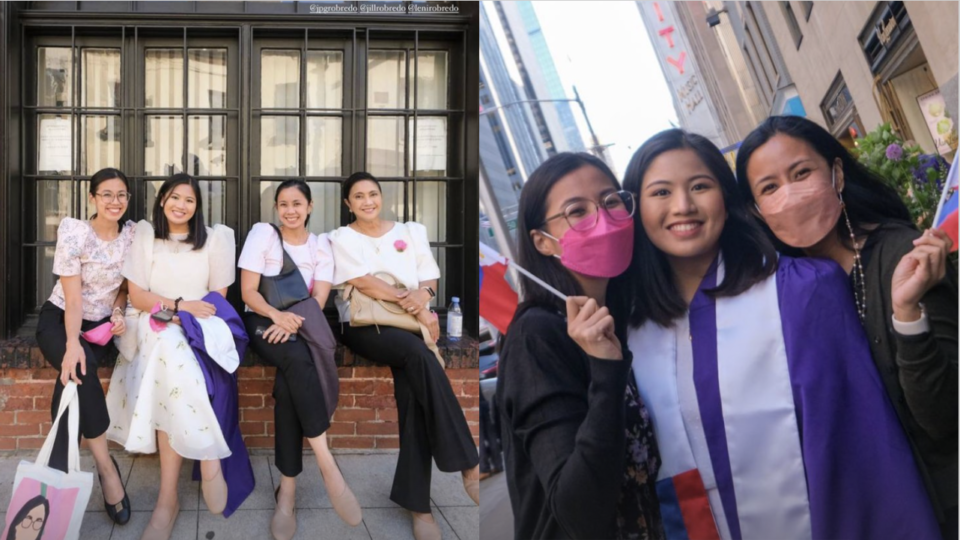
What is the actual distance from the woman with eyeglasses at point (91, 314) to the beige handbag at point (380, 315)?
94 cm

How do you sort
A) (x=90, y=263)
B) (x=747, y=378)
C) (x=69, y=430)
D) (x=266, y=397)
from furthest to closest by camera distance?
(x=266, y=397) → (x=90, y=263) → (x=69, y=430) → (x=747, y=378)

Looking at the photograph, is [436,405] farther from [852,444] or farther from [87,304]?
[852,444]

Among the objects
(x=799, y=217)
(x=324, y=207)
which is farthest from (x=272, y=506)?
(x=799, y=217)

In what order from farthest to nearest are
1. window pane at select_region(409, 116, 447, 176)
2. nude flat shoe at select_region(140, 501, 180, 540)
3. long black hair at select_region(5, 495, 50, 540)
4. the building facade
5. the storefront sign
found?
window pane at select_region(409, 116, 447, 176)
the building facade
nude flat shoe at select_region(140, 501, 180, 540)
long black hair at select_region(5, 495, 50, 540)
the storefront sign

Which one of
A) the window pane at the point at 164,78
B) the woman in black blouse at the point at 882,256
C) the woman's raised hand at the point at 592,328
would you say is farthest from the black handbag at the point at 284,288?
the woman in black blouse at the point at 882,256

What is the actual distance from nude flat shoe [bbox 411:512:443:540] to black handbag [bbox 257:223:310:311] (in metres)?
1.05

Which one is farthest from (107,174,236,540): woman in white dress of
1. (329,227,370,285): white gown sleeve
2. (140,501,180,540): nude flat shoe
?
(329,227,370,285): white gown sleeve

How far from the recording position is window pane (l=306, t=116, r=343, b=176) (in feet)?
12.2

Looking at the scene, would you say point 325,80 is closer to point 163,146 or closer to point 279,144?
point 279,144

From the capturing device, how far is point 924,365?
161cm

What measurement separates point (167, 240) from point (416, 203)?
1.22 meters

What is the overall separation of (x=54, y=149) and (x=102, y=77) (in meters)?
0.43

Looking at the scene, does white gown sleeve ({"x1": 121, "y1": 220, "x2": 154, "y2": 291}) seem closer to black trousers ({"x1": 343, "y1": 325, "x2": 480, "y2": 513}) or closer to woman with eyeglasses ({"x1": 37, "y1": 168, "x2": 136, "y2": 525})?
woman with eyeglasses ({"x1": 37, "y1": 168, "x2": 136, "y2": 525})

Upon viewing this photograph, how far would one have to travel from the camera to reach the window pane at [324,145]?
371cm
